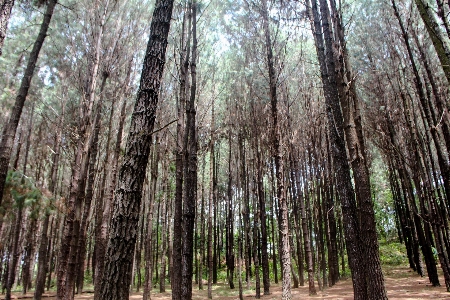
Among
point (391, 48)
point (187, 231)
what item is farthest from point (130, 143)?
point (391, 48)

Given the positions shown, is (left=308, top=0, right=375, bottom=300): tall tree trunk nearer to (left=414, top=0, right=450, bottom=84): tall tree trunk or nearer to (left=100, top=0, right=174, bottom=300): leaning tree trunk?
(left=414, top=0, right=450, bottom=84): tall tree trunk

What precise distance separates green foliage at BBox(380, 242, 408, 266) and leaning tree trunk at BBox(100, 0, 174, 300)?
22.1 m

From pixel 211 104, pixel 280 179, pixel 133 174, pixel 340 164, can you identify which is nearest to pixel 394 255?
pixel 280 179

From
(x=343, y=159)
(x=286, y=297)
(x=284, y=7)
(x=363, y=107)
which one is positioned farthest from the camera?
(x=363, y=107)

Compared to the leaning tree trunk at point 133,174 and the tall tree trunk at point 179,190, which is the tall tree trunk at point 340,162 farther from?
the leaning tree trunk at point 133,174

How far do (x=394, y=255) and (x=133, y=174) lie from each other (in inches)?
946

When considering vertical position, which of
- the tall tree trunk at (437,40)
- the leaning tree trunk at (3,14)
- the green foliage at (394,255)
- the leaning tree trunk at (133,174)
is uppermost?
the leaning tree trunk at (3,14)

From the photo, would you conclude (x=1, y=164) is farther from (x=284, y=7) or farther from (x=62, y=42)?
(x=284, y=7)

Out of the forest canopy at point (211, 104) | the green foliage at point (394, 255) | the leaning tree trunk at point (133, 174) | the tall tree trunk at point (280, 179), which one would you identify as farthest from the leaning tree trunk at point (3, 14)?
the green foliage at point (394, 255)

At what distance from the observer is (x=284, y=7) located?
8766 mm

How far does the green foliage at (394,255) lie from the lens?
66.2 ft

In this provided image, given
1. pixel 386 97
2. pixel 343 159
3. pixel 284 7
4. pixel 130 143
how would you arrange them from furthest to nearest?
1. pixel 386 97
2. pixel 284 7
3. pixel 343 159
4. pixel 130 143

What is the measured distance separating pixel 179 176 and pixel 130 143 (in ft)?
13.6

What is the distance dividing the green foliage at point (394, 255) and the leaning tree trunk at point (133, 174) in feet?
72.5
